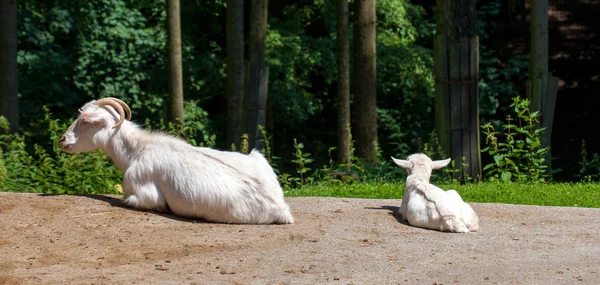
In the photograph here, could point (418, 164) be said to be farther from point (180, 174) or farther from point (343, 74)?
point (343, 74)

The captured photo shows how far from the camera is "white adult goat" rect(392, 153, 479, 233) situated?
9.48 meters

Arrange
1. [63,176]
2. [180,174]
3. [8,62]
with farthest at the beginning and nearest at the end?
1. [8,62]
2. [63,176]
3. [180,174]

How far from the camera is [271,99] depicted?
21906 millimetres

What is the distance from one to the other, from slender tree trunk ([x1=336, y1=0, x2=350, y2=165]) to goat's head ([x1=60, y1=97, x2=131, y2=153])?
28.4 ft

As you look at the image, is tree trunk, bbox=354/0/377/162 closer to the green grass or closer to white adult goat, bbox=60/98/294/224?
the green grass

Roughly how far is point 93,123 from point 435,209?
12.4 feet

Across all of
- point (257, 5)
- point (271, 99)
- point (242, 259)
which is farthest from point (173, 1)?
point (242, 259)

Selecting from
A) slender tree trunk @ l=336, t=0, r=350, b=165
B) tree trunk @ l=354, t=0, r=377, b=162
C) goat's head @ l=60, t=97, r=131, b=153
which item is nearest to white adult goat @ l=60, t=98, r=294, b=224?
goat's head @ l=60, t=97, r=131, b=153

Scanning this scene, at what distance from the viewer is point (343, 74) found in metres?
19.0

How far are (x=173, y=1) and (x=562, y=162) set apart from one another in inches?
328

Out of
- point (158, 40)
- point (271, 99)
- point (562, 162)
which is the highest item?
point (158, 40)

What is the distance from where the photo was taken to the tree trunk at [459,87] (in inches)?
531

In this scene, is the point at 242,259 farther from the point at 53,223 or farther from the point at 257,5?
the point at 257,5

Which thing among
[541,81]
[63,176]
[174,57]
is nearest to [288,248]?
[63,176]
